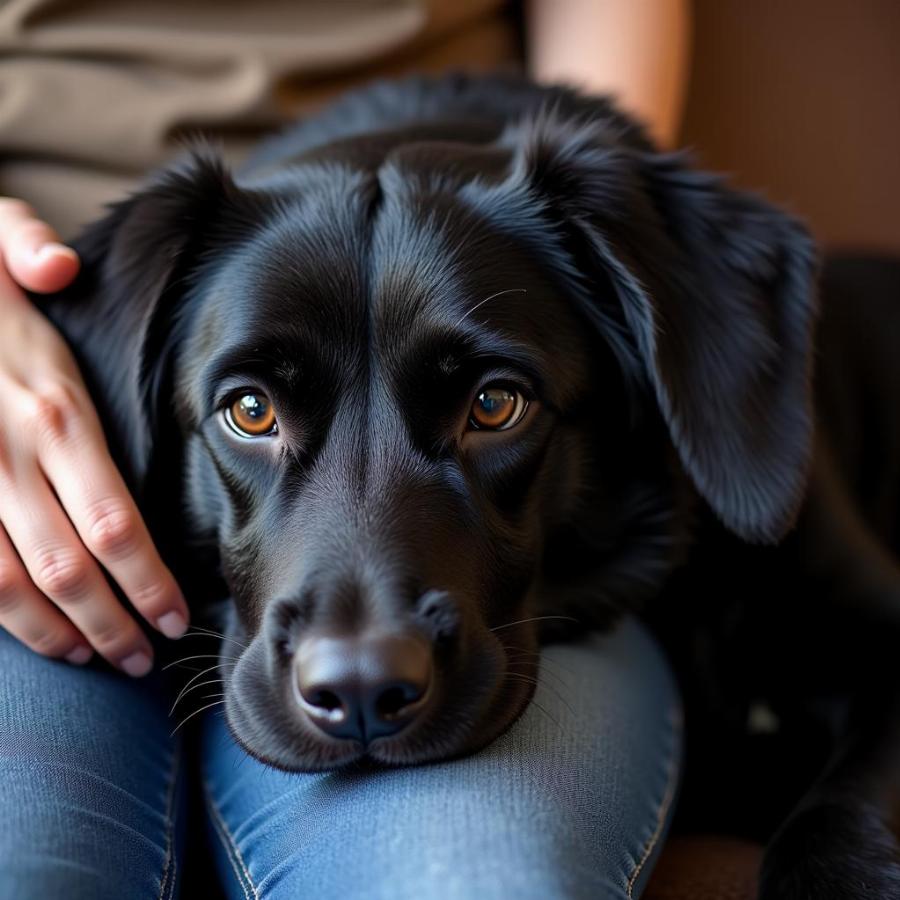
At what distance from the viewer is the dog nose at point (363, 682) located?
3.29 ft

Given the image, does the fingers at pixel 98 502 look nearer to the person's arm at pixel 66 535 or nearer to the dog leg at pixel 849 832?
the person's arm at pixel 66 535

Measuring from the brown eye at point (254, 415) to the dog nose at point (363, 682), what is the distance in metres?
0.33

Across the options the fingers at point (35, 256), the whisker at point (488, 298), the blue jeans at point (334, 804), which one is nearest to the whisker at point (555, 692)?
the blue jeans at point (334, 804)

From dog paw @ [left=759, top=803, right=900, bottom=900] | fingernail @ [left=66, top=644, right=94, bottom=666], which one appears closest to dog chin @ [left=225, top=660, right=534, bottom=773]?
fingernail @ [left=66, top=644, right=94, bottom=666]

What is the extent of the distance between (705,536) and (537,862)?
846 mm

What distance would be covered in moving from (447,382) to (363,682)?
0.39 meters

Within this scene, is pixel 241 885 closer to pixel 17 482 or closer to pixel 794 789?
pixel 17 482

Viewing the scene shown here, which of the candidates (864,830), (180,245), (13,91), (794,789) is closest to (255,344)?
(180,245)

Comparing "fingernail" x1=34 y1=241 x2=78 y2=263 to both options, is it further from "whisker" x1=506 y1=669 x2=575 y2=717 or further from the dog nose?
"whisker" x1=506 y1=669 x2=575 y2=717

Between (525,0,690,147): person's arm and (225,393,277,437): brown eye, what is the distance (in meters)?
1.05

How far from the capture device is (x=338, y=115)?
1.74 metres

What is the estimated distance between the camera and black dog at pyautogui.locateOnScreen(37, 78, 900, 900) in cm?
113

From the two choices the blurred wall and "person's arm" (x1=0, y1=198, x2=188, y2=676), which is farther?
the blurred wall

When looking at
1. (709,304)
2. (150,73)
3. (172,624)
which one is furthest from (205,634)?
(150,73)
